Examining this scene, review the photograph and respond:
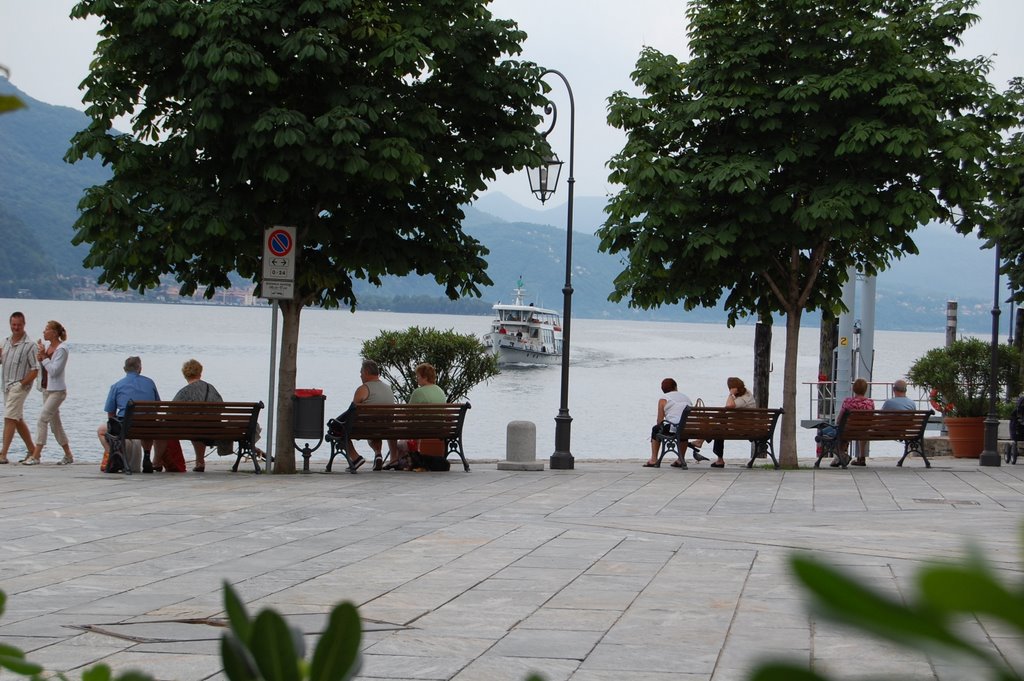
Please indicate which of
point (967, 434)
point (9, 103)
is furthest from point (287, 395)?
point (9, 103)

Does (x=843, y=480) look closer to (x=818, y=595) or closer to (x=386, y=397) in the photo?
(x=386, y=397)

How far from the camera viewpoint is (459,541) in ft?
31.9

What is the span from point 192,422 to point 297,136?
394cm

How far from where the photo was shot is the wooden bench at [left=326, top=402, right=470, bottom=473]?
1714 cm

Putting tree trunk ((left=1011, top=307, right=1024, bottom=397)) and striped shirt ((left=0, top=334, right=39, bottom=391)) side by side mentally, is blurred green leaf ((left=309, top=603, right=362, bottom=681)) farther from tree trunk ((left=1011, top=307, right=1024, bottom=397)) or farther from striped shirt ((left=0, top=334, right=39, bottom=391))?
tree trunk ((left=1011, top=307, right=1024, bottom=397))

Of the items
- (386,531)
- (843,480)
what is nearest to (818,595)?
(386,531)

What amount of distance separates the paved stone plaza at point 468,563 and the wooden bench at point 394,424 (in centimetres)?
96

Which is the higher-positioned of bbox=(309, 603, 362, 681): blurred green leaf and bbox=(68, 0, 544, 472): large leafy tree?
bbox=(68, 0, 544, 472): large leafy tree

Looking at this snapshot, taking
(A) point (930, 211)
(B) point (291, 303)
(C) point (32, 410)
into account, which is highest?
(A) point (930, 211)

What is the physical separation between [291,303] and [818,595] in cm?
1676

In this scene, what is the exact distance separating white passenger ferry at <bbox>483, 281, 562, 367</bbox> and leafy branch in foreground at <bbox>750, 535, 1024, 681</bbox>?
288ft

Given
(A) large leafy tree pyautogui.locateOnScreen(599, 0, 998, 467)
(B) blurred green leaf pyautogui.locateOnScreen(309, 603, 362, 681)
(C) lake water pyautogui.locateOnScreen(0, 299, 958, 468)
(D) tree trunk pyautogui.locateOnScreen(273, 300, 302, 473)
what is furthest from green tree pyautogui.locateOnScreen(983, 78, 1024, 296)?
(B) blurred green leaf pyautogui.locateOnScreen(309, 603, 362, 681)

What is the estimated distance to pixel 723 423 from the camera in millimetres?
19953

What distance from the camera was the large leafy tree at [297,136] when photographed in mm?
14844
